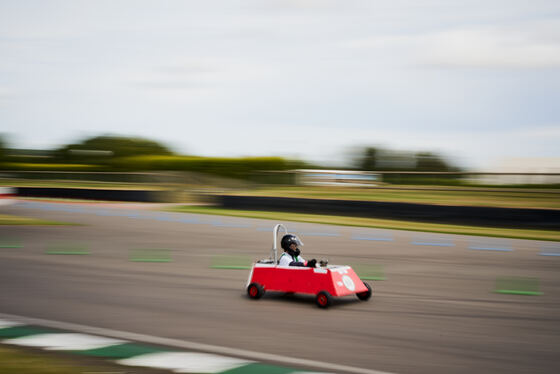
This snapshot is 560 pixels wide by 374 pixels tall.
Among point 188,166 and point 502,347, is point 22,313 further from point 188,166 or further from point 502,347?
point 188,166

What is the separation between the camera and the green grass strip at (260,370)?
4.60 m

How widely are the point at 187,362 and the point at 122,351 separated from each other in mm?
668

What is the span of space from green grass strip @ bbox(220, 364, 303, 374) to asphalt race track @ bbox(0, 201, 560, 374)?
1.36 ft

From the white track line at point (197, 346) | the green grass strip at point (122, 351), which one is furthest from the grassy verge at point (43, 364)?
the white track line at point (197, 346)

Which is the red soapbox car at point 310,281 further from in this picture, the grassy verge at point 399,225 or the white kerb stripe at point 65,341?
the grassy verge at point 399,225

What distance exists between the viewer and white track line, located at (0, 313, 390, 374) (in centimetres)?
477

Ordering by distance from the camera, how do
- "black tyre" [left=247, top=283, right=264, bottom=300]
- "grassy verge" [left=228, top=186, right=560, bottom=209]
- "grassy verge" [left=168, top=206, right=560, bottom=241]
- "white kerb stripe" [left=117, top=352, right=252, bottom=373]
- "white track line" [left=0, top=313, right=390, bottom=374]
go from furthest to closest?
"grassy verge" [left=228, top=186, right=560, bottom=209]
"grassy verge" [left=168, top=206, right=560, bottom=241]
"black tyre" [left=247, top=283, right=264, bottom=300]
"white track line" [left=0, top=313, right=390, bottom=374]
"white kerb stripe" [left=117, top=352, right=252, bottom=373]

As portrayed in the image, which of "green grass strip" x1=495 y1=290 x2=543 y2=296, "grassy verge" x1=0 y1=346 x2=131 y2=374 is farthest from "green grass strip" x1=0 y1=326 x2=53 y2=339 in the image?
"green grass strip" x1=495 y1=290 x2=543 y2=296

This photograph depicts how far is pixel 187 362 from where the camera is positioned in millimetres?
4820

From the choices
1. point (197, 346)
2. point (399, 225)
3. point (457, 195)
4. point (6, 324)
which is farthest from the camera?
point (457, 195)

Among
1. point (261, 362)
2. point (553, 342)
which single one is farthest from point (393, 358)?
point (553, 342)

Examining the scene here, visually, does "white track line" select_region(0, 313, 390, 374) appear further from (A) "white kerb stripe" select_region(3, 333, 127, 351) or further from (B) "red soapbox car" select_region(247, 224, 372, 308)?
(B) "red soapbox car" select_region(247, 224, 372, 308)

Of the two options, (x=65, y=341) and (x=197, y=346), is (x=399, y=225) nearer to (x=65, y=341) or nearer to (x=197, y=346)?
(x=197, y=346)

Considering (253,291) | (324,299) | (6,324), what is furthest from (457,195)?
(6,324)
